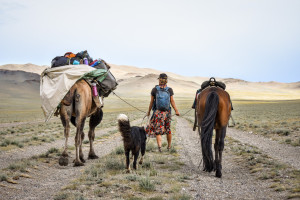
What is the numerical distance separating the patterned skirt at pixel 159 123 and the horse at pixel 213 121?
2697 mm

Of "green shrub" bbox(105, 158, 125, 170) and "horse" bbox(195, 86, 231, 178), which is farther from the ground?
"horse" bbox(195, 86, 231, 178)

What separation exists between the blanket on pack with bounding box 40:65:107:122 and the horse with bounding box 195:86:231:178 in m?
3.80

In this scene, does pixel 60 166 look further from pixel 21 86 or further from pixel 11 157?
pixel 21 86

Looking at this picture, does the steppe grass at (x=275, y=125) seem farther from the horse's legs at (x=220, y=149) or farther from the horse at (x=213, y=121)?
the horse's legs at (x=220, y=149)

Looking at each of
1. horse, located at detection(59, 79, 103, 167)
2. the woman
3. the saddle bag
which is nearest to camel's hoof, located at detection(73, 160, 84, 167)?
horse, located at detection(59, 79, 103, 167)

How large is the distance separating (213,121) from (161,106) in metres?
3.14

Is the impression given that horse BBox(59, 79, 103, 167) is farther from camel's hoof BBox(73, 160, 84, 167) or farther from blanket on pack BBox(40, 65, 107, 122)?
blanket on pack BBox(40, 65, 107, 122)

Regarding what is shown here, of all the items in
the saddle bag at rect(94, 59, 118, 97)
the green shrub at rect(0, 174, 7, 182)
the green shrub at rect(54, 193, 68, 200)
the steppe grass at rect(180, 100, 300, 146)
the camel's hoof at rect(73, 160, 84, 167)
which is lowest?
the steppe grass at rect(180, 100, 300, 146)

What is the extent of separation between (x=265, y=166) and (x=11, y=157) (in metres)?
8.12

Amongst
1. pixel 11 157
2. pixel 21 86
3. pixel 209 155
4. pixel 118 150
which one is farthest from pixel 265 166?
pixel 21 86

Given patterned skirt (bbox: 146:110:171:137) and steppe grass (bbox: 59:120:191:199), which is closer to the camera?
steppe grass (bbox: 59:120:191:199)

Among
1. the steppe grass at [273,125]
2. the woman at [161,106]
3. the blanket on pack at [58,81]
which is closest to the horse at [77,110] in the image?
the blanket on pack at [58,81]

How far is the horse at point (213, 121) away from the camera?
23.1ft

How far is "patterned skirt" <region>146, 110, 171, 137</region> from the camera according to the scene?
10195 mm
